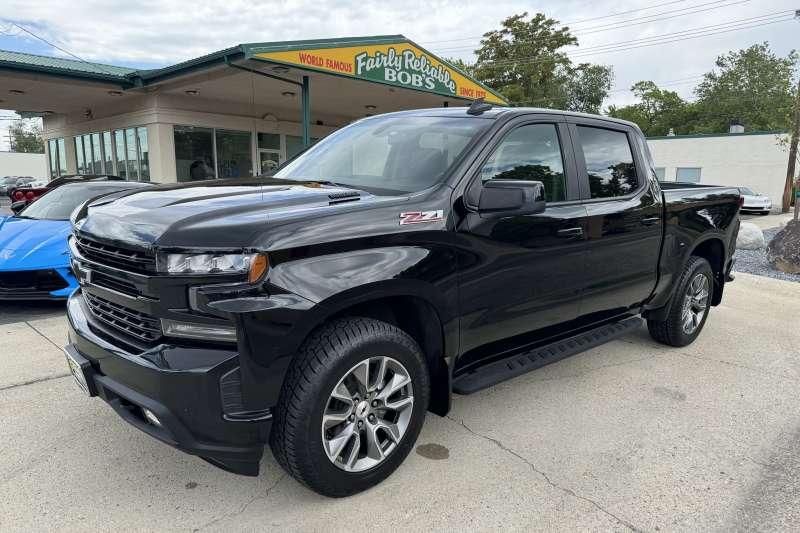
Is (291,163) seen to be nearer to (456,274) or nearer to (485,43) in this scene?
(456,274)

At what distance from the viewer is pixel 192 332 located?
2.22 metres

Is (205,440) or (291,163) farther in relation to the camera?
(291,163)

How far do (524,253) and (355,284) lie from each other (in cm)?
123

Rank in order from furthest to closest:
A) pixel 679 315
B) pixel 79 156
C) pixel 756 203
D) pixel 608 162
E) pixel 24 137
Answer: pixel 24 137, pixel 756 203, pixel 79 156, pixel 679 315, pixel 608 162

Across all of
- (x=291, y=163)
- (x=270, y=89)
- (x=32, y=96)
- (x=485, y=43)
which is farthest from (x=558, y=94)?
(x=291, y=163)

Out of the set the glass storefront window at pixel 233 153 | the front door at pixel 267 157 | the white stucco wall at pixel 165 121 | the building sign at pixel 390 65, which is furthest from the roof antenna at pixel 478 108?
the front door at pixel 267 157

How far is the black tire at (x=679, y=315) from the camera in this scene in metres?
4.82

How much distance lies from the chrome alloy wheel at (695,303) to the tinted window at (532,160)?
6.99 ft

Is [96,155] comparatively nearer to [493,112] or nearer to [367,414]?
[493,112]

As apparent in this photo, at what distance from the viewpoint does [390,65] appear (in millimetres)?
14539

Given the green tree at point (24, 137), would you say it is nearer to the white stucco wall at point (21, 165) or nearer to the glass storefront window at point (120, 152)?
the white stucco wall at point (21, 165)

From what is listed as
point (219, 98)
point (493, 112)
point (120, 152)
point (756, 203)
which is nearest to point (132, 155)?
point (120, 152)

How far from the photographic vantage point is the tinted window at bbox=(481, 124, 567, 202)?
3.28 m

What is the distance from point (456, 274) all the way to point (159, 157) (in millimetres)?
16012
